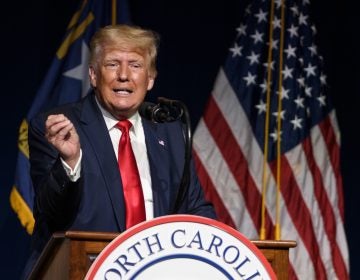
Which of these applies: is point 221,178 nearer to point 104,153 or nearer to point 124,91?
point 124,91

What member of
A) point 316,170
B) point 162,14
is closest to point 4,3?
point 162,14

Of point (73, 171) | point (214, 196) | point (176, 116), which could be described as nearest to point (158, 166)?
point (176, 116)

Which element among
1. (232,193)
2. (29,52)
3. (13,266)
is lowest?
(13,266)

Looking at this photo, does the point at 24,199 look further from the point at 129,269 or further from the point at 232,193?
the point at 129,269

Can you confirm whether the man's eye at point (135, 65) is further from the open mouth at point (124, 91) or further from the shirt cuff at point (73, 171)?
the shirt cuff at point (73, 171)

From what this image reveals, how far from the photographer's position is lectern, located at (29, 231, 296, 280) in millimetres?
2109

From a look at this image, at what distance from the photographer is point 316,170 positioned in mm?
4844

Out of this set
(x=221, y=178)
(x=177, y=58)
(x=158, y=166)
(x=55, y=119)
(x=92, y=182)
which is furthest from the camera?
(x=177, y=58)

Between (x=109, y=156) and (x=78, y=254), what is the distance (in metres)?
0.61

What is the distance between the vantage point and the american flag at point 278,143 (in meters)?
4.78

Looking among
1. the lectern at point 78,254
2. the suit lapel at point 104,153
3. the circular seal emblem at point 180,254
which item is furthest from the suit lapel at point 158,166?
the circular seal emblem at point 180,254

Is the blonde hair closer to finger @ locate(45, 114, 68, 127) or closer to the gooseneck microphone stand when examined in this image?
the gooseneck microphone stand

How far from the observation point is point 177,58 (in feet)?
16.5

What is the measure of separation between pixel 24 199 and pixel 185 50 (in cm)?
122
